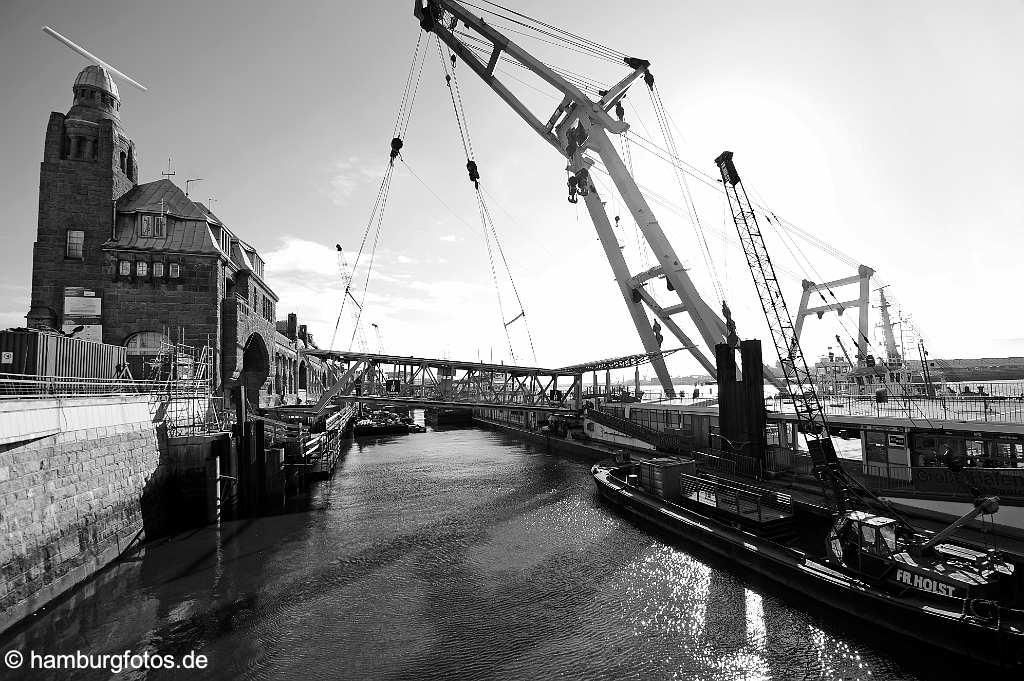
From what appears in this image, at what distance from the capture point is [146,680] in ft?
40.3

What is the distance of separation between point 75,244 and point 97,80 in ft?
54.3

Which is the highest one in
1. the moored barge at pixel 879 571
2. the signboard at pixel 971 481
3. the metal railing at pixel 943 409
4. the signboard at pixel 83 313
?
the signboard at pixel 83 313

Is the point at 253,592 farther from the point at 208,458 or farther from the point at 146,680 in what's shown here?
the point at 208,458

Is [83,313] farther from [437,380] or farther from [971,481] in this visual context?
[971,481]

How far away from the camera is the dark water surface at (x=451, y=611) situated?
42.4 ft

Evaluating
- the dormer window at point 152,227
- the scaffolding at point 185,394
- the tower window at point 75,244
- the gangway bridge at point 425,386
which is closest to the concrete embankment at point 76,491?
the scaffolding at point 185,394

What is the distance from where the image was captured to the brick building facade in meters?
40.9

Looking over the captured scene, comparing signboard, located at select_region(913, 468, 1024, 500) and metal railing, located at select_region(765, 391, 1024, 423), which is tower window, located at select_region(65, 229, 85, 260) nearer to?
metal railing, located at select_region(765, 391, 1024, 423)

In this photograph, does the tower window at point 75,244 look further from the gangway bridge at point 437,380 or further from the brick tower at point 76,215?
the gangway bridge at point 437,380

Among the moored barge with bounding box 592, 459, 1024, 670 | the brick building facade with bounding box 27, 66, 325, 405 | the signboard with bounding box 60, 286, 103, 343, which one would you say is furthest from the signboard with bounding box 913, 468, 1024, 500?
the signboard with bounding box 60, 286, 103, 343

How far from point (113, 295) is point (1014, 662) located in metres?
56.7

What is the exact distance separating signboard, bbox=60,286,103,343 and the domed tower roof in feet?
64.9

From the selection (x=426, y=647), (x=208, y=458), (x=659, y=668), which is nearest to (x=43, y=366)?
(x=208, y=458)

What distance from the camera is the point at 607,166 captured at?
1651 inches
